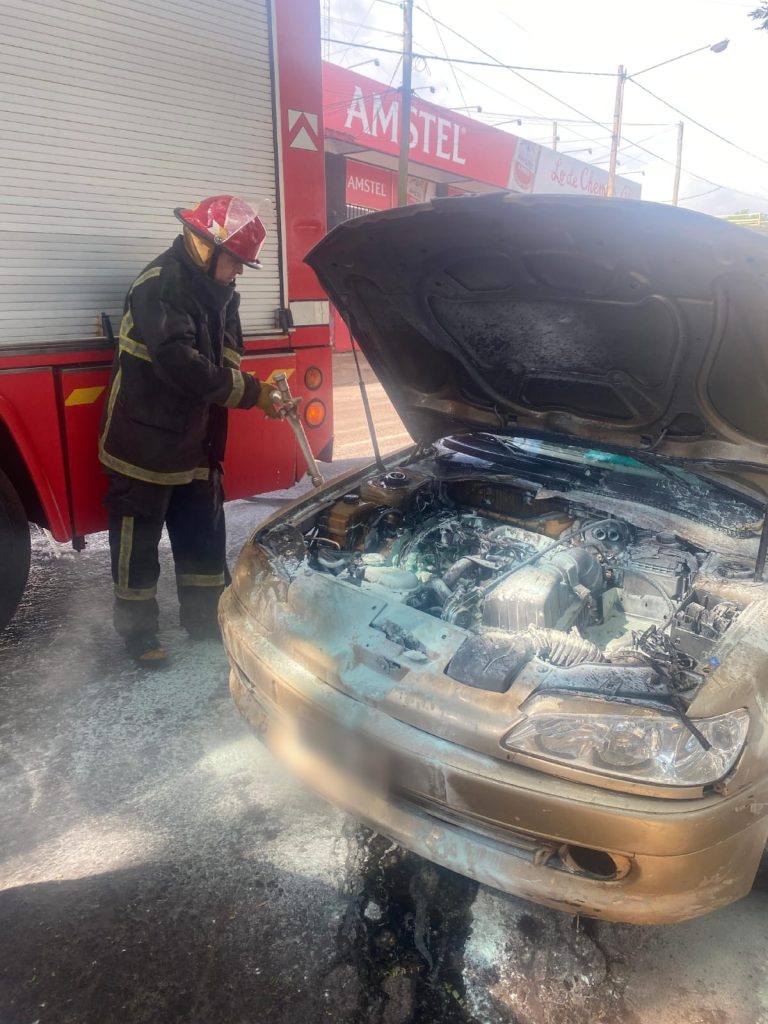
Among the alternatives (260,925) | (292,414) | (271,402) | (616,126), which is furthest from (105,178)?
(616,126)

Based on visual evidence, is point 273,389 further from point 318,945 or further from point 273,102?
point 318,945

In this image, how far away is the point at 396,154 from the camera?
46.0ft

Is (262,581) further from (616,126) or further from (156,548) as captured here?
(616,126)

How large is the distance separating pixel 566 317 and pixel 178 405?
68.0 inches

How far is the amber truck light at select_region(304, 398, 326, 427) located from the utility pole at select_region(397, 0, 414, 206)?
10976 mm

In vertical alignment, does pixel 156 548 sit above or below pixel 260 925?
above

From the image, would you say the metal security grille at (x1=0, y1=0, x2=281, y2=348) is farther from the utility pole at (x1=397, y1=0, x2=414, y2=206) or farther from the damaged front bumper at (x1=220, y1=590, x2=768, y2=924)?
the utility pole at (x1=397, y1=0, x2=414, y2=206)

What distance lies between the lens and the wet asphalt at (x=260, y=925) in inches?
66.5

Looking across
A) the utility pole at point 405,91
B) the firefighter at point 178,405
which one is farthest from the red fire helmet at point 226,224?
the utility pole at point 405,91

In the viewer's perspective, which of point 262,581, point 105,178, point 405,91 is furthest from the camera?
point 405,91

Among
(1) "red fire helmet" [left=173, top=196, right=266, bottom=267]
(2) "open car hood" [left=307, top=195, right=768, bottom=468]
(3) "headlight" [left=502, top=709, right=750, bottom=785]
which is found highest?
(1) "red fire helmet" [left=173, top=196, right=266, bottom=267]

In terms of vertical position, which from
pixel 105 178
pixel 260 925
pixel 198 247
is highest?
pixel 105 178

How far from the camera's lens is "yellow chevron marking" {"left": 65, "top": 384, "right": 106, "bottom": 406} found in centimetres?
301

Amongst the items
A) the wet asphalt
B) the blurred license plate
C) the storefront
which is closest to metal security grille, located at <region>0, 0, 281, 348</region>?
the wet asphalt
